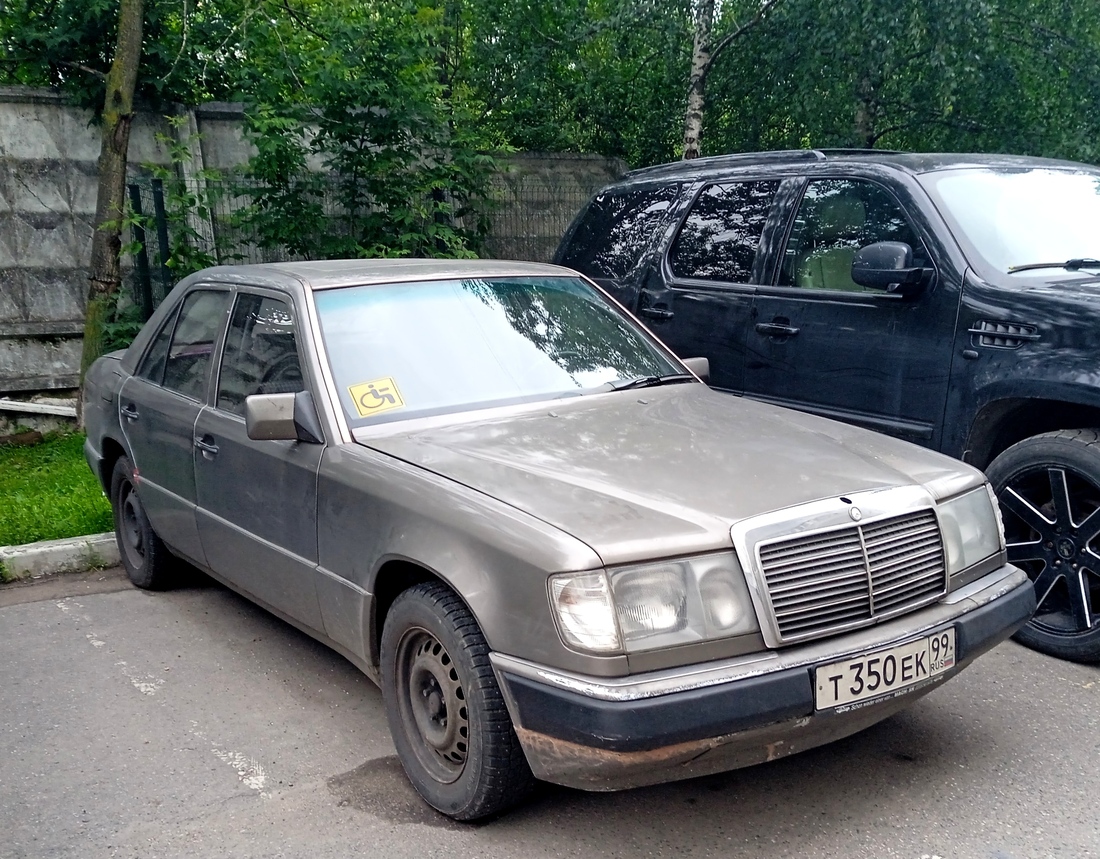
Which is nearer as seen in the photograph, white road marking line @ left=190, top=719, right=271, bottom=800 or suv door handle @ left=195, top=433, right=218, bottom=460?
white road marking line @ left=190, top=719, right=271, bottom=800

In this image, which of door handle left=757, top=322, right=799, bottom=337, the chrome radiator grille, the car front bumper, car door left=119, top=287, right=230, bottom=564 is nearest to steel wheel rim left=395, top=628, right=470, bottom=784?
the car front bumper

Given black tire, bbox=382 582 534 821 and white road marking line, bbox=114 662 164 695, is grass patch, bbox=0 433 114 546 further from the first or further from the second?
black tire, bbox=382 582 534 821

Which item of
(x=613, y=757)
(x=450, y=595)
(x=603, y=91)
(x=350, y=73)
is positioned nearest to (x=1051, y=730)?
(x=613, y=757)

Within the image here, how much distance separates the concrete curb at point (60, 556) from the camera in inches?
219

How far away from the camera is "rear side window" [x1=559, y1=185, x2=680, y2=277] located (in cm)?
607

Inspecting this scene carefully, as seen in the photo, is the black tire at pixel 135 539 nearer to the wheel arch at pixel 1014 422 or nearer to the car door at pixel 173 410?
the car door at pixel 173 410

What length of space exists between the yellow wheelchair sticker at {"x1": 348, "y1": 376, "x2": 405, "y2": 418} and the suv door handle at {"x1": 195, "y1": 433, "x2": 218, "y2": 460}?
0.91 m

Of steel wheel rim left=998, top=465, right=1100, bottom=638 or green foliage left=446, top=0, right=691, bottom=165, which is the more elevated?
green foliage left=446, top=0, right=691, bottom=165

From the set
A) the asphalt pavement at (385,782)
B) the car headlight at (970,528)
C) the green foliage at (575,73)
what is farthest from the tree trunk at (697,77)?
the car headlight at (970,528)

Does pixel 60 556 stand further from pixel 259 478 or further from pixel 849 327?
pixel 849 327

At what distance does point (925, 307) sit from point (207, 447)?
315 cm

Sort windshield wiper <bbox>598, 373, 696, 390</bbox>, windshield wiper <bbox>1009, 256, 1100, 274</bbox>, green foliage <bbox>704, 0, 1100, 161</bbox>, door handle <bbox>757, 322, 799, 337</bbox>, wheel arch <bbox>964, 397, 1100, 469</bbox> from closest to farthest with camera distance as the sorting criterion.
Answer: windshield wiper <bbox>598, 373, 696, 390</bbox>, wheel arch <bbox>964, 397, 1100, 469</bbox>, windshield wiper <bbox>1009, 256, 1100, 274</bbox>, door handle <bbox>757, 322, 799, 337</bbox>, green foliage <bbox>704, 0, 1100, 161</bbox>

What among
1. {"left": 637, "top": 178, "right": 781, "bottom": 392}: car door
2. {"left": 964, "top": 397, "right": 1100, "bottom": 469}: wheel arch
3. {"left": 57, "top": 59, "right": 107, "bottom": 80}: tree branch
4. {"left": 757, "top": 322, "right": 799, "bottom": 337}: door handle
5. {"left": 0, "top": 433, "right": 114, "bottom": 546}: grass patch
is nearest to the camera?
{"left": 964, "top": 397, "right": 1100, "bottom": 469}: wheel arch

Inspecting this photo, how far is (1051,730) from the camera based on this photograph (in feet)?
11.9
